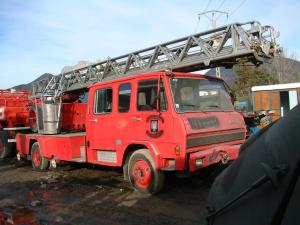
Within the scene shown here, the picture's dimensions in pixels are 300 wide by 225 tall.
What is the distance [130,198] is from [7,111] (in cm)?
819

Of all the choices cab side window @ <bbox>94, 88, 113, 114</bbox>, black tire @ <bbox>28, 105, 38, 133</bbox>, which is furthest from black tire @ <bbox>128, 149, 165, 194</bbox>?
black tire @ <bbox>28, 105, 38, 133</bbox>

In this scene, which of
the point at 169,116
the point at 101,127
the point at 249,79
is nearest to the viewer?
the point at 169,116

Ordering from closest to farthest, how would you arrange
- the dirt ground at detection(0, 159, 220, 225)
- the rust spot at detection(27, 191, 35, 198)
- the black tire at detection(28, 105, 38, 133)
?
the dirt ground at detection(0, 159, 220, 225)
the rust spot at detection(27, 191, 35, 198)
the black tire at detection(28, 105, 38, 133)

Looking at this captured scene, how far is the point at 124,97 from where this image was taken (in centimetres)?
720

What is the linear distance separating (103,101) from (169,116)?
2144mm

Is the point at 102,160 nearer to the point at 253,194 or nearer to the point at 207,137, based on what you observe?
the point at 207,137

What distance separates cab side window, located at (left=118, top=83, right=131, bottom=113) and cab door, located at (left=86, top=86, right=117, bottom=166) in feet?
0.80

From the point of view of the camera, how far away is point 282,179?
147 centimetres

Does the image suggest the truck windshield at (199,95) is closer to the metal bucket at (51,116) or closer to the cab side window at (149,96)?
the cab side window at (149,96)

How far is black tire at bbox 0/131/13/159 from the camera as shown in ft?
40.5

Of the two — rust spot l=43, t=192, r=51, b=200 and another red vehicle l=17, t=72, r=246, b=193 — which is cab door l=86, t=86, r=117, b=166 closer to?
another red vehicle l=17, t=72, r=246, b=193

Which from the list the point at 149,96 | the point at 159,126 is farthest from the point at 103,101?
the point at 159,126

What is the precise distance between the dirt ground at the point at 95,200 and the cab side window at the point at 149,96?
1675 millimetres

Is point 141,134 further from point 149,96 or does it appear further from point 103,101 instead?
point 103,101
